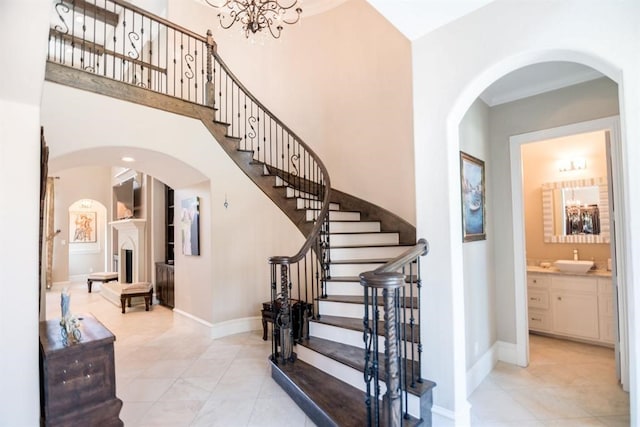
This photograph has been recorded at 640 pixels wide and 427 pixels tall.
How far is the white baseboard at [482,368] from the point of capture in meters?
3.01

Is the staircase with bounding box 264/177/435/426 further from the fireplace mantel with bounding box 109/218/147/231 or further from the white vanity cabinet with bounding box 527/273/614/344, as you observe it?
the fireplace mantel with bounding box 109/218/147/231

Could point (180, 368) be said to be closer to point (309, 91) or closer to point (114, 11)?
point (309, 91)

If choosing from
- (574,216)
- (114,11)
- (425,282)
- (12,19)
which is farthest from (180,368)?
(114,11)

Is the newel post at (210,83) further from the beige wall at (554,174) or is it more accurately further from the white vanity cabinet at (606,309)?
the white vanity cabinet at (606,309)

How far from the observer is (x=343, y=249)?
13.4 feet

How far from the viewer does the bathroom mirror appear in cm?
434

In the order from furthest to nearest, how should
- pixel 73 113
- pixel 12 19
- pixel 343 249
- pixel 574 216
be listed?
pixel 574 216
pixel 343 249
pixel 73 113
pixel 12 19

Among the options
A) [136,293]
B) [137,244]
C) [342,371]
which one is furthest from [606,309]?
[137,244]

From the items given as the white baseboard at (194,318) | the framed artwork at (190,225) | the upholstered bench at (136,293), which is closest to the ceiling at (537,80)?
the framed artwork at (190,225)

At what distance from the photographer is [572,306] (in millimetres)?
4152

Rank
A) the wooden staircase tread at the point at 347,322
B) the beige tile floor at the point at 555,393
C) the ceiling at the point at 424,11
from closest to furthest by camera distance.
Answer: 1. the ceiling at the point at 424,11
2. the beige tile floor at the point at 555,393
3. the wooden staircase tread at the point at 347,322

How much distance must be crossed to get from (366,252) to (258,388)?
1993 millimetres

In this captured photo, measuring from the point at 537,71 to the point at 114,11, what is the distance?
7512 mm

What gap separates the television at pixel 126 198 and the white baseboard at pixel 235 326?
16.0ft
